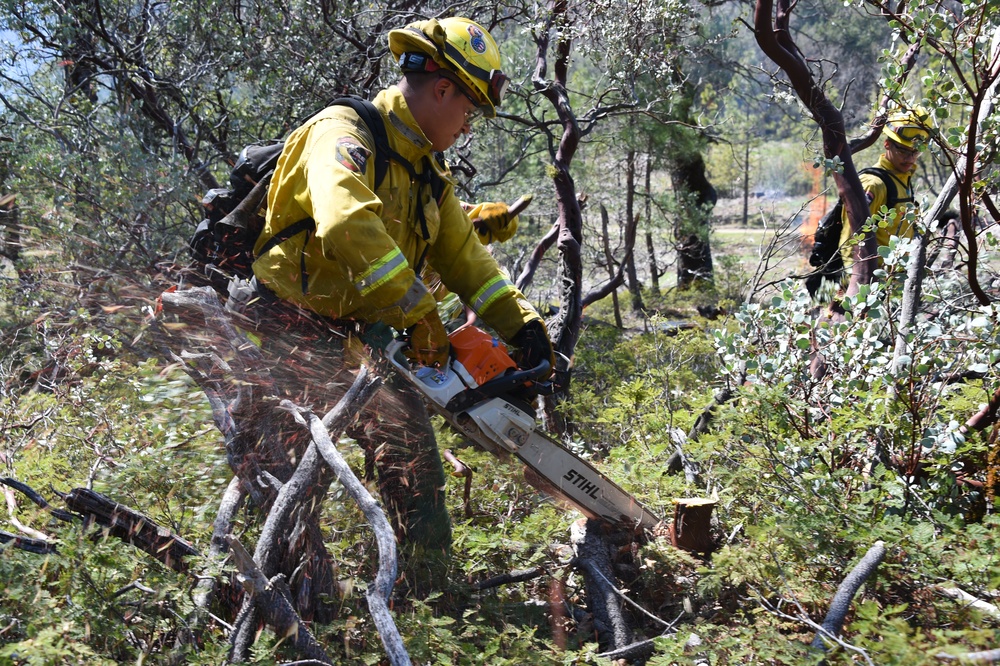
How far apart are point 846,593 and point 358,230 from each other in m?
1.93

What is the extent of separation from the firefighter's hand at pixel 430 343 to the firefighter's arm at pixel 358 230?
119 mm

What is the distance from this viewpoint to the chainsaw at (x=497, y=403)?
109 inches

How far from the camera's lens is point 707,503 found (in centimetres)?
310

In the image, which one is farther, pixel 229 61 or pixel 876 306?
pixel 229 61

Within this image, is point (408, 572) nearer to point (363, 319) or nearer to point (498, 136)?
point (363, 319)

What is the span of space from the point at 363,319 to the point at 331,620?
118cm

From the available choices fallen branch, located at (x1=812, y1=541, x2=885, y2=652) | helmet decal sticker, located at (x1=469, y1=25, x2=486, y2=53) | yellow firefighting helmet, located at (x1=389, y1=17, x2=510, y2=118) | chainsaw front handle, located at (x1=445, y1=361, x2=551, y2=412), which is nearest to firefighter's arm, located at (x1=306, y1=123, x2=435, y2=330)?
chainsaw front handle, located at (x1=445, y1=361, x2=551, y2=412)

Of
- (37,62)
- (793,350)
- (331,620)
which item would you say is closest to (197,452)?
(331,620)

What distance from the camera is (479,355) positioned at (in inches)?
111

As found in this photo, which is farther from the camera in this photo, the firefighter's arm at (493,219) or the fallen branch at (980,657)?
the firefighter's arm at (493,219)

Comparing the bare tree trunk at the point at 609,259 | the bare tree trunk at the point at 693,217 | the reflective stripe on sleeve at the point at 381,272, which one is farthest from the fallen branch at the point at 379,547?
the bare tree trunk at the point at 693,217

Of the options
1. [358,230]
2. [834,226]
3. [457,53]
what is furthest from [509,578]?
[834,226]

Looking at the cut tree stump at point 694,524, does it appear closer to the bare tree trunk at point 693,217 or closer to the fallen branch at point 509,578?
the fallen branch at point 509,578

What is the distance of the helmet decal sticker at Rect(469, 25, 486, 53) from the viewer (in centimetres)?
294
